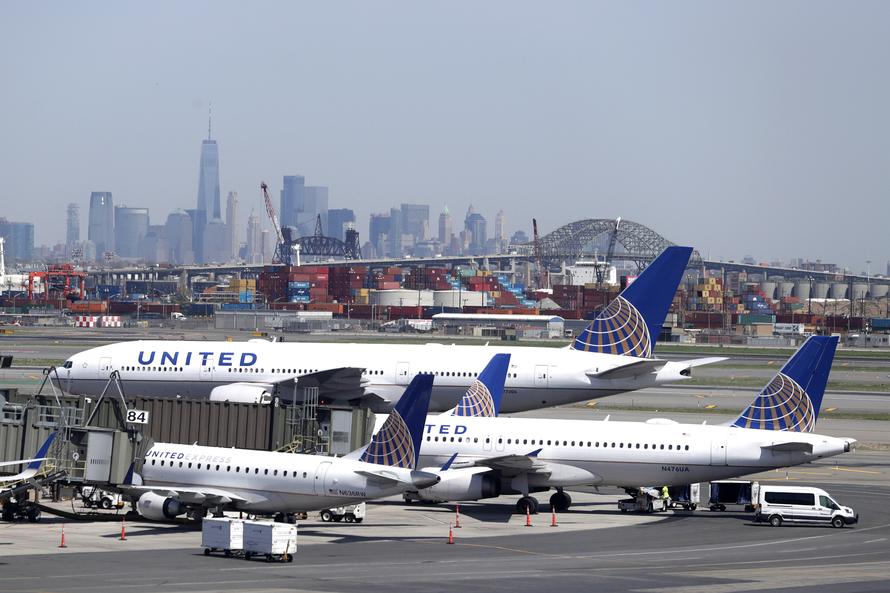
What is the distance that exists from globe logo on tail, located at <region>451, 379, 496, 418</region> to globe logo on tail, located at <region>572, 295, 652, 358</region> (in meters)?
13.5

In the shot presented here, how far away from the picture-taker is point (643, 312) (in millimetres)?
75188

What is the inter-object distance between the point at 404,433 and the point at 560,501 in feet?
37.5

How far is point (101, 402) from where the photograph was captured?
182 ft

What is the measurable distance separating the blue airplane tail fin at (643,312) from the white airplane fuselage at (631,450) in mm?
18953

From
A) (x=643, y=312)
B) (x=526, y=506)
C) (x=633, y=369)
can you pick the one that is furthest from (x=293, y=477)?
(x=643, y=312)

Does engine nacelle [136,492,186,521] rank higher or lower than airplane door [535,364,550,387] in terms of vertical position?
lower

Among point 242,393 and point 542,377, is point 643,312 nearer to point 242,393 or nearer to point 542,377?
point 542,377

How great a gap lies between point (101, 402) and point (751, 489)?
2692 centimetres

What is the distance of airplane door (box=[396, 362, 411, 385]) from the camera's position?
7681 cm

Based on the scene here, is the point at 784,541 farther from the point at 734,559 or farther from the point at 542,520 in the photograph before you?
the point at 542,520

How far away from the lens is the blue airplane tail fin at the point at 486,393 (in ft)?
203

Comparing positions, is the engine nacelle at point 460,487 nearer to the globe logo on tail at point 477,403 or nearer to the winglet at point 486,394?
the winglet at point 486,394

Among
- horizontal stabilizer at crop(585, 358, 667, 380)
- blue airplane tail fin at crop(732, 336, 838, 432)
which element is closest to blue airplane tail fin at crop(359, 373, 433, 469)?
blue airplane tail fin at crop(732, 336, 838, 432)

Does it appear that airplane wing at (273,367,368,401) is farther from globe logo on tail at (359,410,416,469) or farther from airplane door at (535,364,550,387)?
globe logo on tail at (359,410,416,469)
